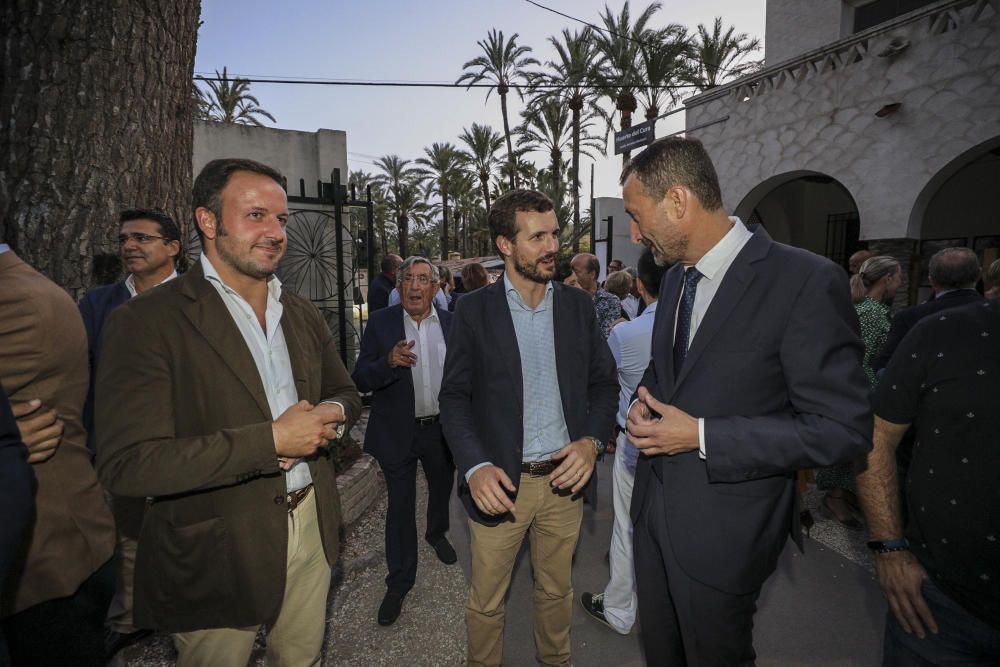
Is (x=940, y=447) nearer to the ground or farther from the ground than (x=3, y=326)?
nearer to the ground

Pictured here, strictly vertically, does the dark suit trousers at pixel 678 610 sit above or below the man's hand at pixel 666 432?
below

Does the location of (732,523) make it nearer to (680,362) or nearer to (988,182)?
(680,362)

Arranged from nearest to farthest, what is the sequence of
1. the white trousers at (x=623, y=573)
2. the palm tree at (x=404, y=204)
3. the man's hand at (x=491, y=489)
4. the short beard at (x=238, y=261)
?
the short beard at (x=238, y=261) → the man's hand at (x=491, y=489) → the white trousers at (x=623, y=573) → the palm tree at (x=404, y=204)

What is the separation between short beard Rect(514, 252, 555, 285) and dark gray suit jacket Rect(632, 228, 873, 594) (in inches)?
37.1

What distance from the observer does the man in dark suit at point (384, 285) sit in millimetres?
8594

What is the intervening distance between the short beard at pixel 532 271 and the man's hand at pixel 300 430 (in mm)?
1224

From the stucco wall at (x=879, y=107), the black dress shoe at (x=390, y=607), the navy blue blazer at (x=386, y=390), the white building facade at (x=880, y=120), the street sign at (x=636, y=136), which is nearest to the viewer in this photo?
the black dress shoe at (x=390, y=607)

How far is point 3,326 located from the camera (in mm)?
1596

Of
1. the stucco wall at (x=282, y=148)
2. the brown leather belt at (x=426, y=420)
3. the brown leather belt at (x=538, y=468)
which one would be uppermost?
the stucco wall at (x=282, y=148)

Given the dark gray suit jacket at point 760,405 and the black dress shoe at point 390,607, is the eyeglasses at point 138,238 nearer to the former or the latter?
the black dress shoe at point 390,607

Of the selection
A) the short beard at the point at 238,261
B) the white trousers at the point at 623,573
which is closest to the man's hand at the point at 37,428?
the short beard at the point at 238,261

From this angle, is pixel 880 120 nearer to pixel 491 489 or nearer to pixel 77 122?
pixel 491 489

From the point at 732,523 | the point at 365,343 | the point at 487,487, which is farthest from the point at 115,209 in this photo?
the point at 732,523

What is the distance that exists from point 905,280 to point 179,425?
12.4m
